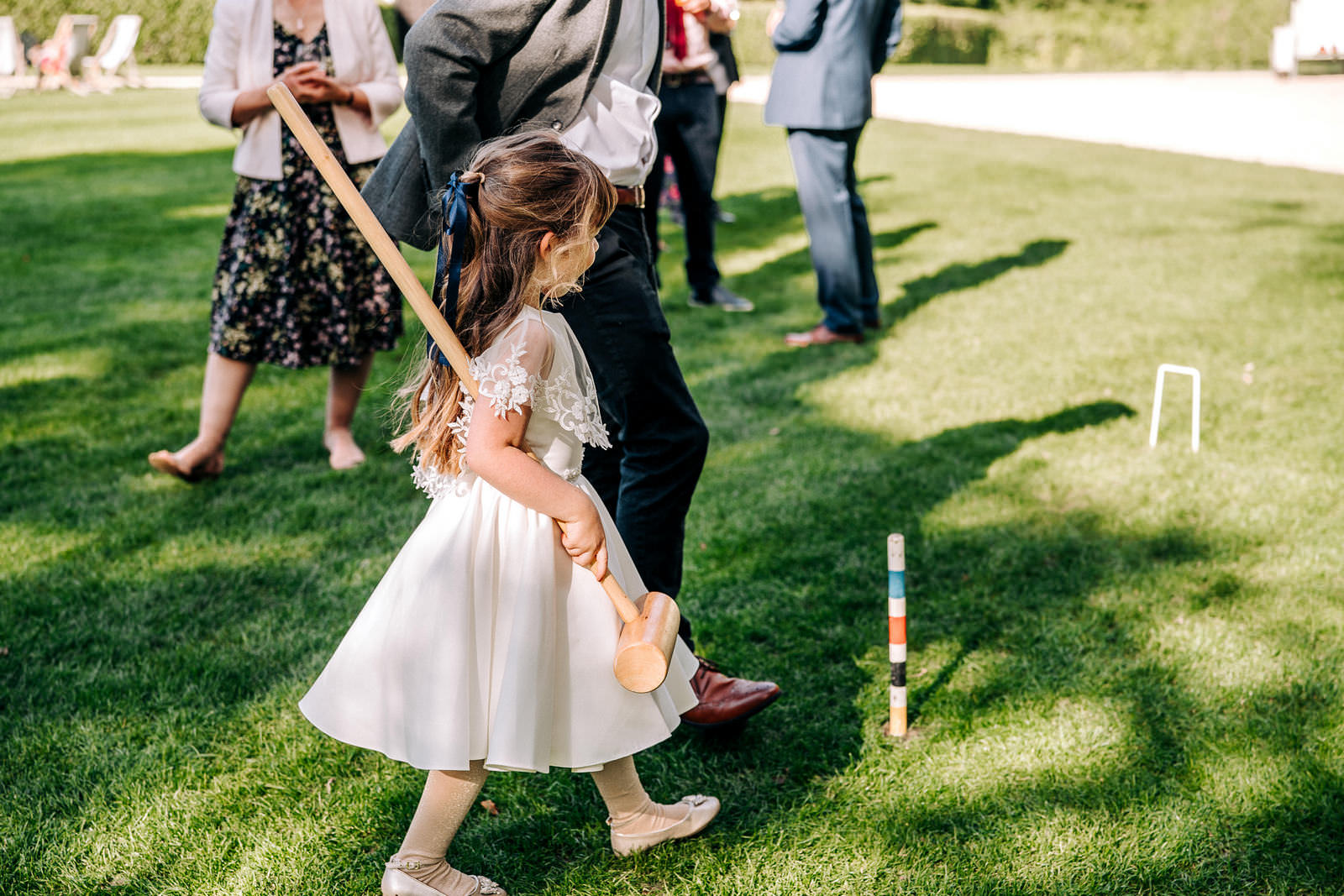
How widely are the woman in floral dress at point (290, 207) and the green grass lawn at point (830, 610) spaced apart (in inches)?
18.4

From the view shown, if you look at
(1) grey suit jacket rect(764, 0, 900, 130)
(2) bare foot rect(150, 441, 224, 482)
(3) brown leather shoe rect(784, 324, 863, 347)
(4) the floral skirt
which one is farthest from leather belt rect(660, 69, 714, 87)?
(2) bare foot rect(150, 441, 224, 482)

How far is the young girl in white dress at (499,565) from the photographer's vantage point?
7.02ft

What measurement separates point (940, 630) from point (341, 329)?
2.64m

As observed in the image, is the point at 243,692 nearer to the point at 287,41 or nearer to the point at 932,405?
the point at 287,41

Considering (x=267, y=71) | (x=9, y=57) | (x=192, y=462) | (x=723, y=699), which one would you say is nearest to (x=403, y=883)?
(x=723, y=699)

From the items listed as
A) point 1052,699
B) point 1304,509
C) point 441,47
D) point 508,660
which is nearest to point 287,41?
point 441,47

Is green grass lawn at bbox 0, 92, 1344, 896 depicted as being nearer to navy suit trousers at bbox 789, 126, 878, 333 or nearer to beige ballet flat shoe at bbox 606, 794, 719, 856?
beige ballet flat shoe at bbox 606, 794, 719, 856

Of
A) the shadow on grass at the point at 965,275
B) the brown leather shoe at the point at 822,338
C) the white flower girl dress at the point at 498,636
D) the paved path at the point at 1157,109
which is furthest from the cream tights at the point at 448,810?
the paved path at the point at 1157,109

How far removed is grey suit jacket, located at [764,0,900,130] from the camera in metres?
6.26

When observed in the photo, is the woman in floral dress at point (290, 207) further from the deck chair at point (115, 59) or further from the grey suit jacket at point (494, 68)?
the deck chair at point (115, 59)

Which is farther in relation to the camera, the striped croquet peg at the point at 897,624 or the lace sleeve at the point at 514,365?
the striped croquet peg at the point at 897,624

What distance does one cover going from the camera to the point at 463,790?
226cm

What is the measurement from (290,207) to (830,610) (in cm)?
263

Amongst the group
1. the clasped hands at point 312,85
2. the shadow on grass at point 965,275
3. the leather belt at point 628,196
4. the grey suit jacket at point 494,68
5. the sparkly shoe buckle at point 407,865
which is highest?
the grey suit jacket at point 494,68
